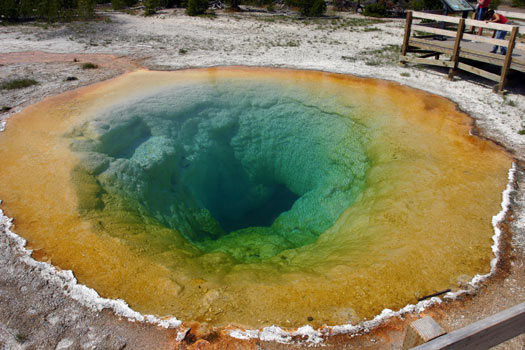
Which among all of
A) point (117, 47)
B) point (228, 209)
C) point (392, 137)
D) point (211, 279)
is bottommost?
point (228, 209)

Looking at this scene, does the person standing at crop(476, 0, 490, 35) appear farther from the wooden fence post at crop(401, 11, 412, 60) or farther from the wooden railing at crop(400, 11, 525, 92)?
the wooden fence post at crop(401, 11, 412, 60)

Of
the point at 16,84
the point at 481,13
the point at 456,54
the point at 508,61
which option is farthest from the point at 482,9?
the point at 16,84

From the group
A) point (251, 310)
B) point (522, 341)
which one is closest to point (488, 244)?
point (522, 341)

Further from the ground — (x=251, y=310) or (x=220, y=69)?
(x=220, y=69)

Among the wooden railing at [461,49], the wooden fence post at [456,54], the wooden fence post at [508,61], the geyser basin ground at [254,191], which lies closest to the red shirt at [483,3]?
the wooden railing at [461,49]

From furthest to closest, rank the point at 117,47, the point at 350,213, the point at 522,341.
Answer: the point at 117,47 < the point at 350,213 < the point at 522,341

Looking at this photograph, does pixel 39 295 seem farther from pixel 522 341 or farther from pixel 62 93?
pixel 62 93

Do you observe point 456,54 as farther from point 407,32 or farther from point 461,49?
point 407,32

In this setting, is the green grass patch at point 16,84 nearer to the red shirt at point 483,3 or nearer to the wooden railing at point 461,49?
the wooden railing at point 461,49
